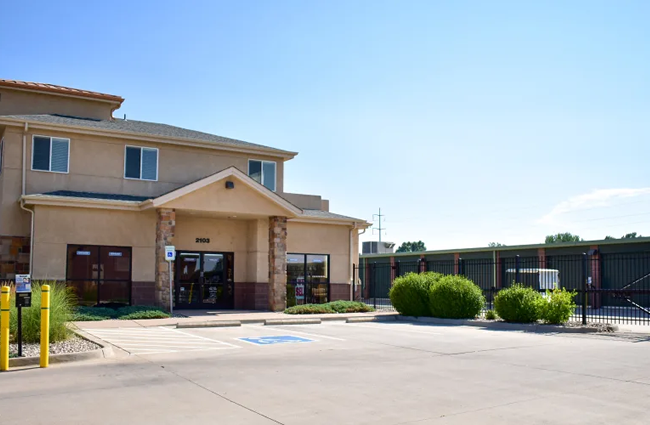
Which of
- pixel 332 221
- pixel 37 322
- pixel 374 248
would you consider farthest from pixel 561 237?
pixel 37 322

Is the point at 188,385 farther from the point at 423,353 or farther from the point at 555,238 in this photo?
the point at 555,238

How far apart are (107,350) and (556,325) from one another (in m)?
12.8

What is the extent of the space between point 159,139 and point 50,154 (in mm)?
3978

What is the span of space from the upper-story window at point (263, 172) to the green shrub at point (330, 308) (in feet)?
18.9

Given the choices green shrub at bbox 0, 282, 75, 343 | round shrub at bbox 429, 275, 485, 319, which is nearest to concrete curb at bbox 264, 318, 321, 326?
round shrub at bbox 429, 275, 485, 319

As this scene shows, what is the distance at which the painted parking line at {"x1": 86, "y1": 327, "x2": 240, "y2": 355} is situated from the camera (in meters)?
13.3

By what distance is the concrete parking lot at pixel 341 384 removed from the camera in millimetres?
7352

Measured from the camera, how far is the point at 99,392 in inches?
338

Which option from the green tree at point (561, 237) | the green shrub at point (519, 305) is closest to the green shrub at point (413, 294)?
the green shrub at point (519, 305)

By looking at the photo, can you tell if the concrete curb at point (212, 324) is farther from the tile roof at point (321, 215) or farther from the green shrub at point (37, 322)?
the tile roof at point (321, 215)

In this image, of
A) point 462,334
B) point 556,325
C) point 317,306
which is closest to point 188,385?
point 462,334

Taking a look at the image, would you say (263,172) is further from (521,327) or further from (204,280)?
(521,327)

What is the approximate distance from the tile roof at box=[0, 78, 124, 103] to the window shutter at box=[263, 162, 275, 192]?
6911mm

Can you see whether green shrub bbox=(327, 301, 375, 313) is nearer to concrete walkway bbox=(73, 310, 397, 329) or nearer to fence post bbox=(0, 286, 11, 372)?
concrete walkway bbox=(73, 310, 397, 329)
